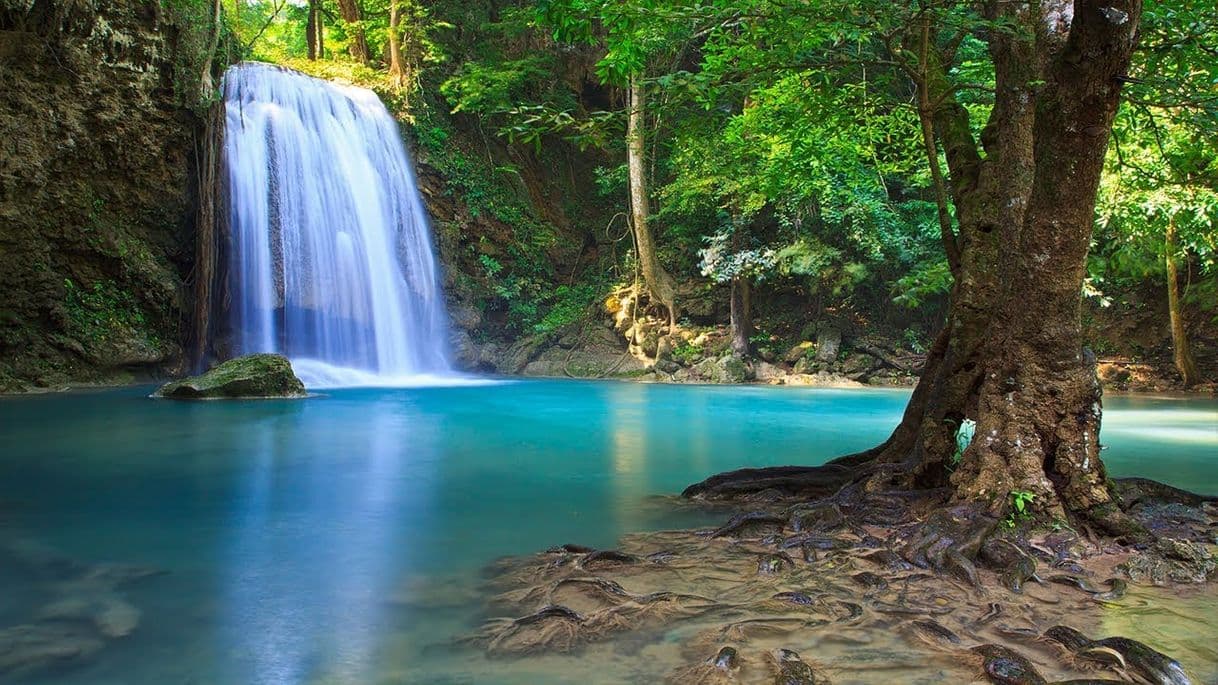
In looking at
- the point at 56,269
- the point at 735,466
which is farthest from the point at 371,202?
the point at 735,466

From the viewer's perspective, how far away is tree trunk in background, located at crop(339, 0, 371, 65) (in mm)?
24281

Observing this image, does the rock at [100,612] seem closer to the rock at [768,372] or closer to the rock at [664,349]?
the rock at [768,372]

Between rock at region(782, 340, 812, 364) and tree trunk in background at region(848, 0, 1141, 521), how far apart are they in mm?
16537

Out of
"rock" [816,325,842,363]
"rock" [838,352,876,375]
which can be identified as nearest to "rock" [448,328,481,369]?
"rock" [816,325,842,363]

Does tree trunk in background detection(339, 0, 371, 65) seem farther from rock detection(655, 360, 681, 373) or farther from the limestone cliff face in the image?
rock detection(655, 360, 681, 373)

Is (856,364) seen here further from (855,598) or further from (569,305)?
(855,598)

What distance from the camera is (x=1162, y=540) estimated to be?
3.87 m

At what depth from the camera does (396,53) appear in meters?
23.7

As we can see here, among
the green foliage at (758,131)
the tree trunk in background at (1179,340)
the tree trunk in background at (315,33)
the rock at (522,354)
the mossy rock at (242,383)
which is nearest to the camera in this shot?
the green foliage at (758,131)

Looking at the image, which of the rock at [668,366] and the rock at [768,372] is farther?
the rock at [668,366]

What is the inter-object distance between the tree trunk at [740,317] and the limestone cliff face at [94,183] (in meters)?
14.2

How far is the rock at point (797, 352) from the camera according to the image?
21578mm

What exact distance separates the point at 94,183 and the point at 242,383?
21.6ft

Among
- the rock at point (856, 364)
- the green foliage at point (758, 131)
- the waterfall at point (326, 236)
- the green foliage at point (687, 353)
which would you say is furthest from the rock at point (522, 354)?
the rock at point (856, 364)
